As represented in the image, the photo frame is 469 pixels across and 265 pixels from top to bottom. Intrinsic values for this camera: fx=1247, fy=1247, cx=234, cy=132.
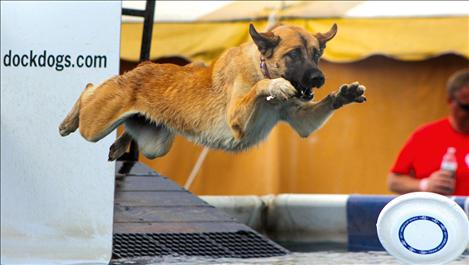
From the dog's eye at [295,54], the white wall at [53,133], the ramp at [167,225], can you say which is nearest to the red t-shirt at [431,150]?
the ramp at [167,225]

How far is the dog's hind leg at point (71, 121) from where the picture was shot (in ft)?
13.9

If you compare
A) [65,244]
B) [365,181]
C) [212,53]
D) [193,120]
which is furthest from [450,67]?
[65,244]

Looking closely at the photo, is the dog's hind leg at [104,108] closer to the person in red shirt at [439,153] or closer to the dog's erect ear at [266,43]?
the dog's erect ear at [266,43]

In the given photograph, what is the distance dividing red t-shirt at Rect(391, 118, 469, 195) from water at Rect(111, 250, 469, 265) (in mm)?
642

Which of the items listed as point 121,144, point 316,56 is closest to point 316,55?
point 316,56

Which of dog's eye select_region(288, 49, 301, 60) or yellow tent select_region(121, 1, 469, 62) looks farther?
yellow tent select_region(121, 1, 469, 62)

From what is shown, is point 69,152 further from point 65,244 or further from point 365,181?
point 365,181

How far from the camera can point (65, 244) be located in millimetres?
4301

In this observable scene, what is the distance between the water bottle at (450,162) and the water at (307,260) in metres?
0.53

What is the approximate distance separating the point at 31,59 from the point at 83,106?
0.78 feet

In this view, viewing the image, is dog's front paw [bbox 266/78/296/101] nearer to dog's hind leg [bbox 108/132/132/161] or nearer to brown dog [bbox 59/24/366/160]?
brown dog [bbox 59/24/366/160]

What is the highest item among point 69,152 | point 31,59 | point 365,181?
point 31,59

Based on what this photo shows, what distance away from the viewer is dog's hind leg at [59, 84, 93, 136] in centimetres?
423

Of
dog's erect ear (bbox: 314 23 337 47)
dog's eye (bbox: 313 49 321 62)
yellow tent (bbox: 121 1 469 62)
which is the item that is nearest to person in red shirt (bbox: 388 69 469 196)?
yellow tent (bbox: 121 1 469 62)
